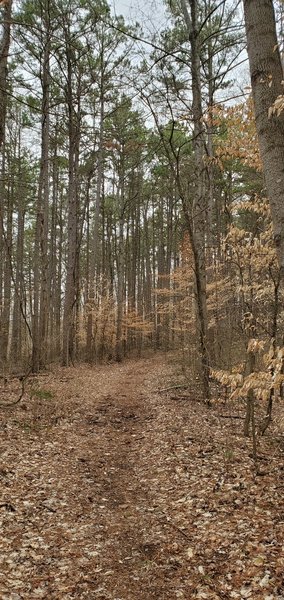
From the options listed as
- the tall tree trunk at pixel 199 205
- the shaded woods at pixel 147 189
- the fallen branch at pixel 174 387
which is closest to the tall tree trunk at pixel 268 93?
the shaded woods at pixel 147 189

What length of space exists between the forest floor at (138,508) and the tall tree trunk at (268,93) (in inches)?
102

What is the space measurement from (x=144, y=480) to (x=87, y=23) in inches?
533

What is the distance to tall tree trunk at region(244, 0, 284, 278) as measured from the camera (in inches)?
106

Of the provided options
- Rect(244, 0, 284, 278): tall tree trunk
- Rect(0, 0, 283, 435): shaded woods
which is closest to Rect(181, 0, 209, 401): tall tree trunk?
Rect(0, 0, 283, 435): shaded woods

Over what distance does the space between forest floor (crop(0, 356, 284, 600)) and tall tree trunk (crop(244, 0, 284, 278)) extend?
2599mm

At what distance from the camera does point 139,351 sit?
2405 centimetres

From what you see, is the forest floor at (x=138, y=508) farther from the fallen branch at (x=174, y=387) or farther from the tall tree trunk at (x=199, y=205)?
the fallen branch at (x=174, y=387)

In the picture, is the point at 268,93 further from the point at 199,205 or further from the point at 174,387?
the point at 174,387

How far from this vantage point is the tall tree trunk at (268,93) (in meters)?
2.69

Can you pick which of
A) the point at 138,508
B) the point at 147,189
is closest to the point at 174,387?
the point at 138,508

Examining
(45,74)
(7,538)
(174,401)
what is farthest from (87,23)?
(7,538)

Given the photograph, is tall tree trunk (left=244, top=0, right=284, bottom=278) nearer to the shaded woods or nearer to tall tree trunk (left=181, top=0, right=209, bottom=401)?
the shaded woods

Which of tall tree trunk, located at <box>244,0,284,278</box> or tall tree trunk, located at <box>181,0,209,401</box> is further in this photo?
tall tree trunk, located at <box>181,0,209,401</box>

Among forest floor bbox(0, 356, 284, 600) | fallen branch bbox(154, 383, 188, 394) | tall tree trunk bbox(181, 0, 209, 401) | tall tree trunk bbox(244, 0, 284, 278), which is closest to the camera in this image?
tall tree trunk bbox(244, 0, 284, 278)
